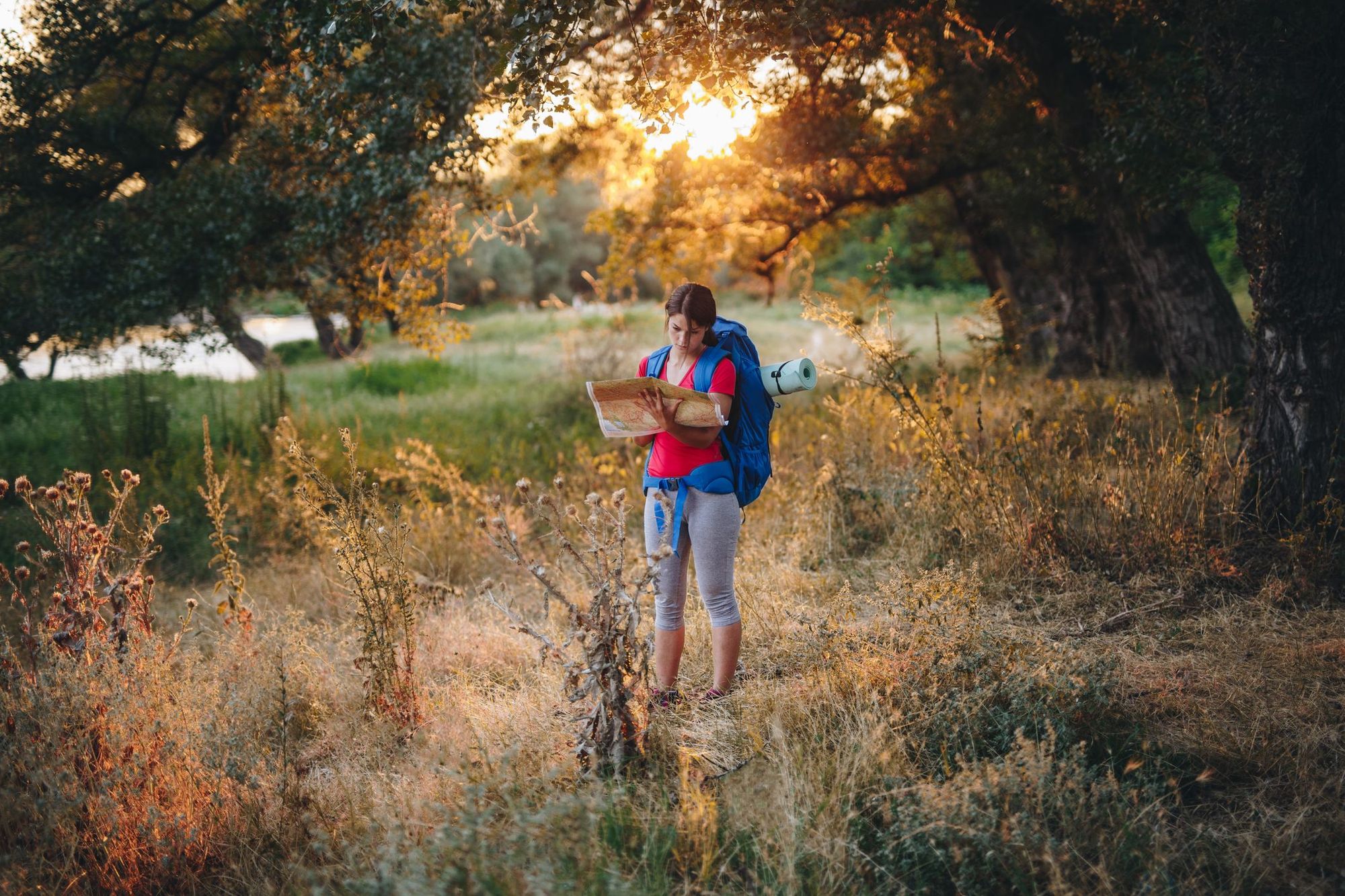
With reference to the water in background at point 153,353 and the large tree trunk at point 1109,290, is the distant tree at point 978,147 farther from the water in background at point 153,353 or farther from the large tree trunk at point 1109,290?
the water in background at point 153,353

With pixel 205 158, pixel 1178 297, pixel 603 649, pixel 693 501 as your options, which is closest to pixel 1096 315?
pixel 1178 297

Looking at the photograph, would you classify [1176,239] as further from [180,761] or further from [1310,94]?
[180,761]

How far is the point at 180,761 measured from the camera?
10.7ft

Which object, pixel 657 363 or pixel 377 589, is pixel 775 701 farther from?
pixel 377 589

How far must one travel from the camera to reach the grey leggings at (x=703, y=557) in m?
3.48

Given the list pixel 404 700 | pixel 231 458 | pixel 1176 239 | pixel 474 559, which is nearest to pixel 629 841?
pixel 404 700

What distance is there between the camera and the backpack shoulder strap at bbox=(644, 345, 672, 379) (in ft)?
12.2

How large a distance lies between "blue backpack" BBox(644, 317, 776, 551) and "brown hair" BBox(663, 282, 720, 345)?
0.40 ft

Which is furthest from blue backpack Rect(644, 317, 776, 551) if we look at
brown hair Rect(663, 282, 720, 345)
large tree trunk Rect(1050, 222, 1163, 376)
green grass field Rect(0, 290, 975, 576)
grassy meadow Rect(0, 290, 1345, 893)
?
large tree trunk Rect(1050, 222, 1163, 376)

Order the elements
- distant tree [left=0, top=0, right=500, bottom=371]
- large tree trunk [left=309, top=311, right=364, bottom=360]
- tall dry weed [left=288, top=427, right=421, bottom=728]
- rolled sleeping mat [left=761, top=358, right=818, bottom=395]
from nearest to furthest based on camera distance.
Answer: rolled sleeping mat [left=761, top=358, right=818, bottom=395] < tall dry weed [left=288, top=427, right=421, bottom=728] < distant tree [left=0, top=0, right=500, bottom=371] < large tree trunk [left=309, top=311, right=364, bottom=360]

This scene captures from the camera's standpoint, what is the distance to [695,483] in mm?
3455

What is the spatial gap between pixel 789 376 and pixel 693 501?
25.0 inches

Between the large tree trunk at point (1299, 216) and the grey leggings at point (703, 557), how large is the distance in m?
3.24

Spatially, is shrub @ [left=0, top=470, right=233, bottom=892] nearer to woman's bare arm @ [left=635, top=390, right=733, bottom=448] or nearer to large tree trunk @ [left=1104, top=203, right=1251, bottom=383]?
woman's bare arm @ [left=635, top=390, right=733, bottom=448]
